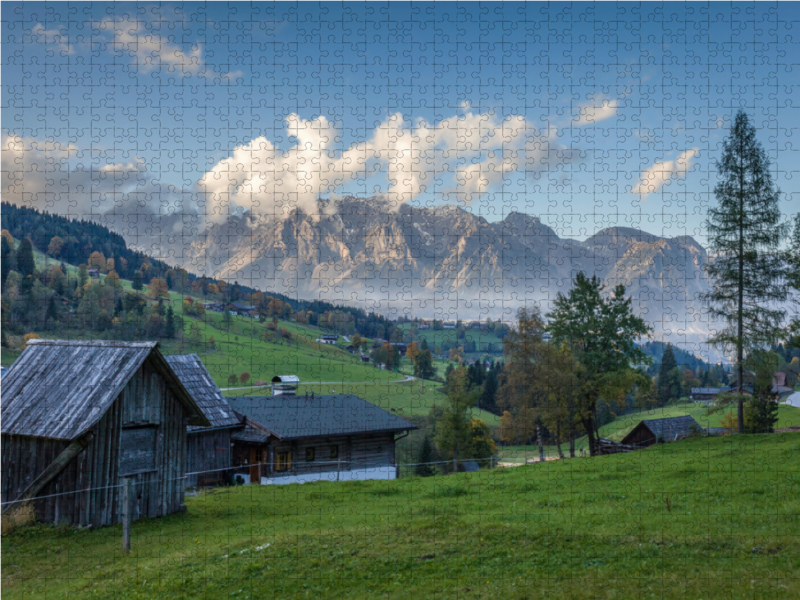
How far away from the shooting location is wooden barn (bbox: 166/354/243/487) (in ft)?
86.8

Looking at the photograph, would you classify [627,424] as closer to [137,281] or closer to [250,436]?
[250,436]

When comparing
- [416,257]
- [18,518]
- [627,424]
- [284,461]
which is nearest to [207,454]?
[284,461]

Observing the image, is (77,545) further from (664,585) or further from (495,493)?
(664,585)

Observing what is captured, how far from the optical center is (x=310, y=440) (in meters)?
33.2

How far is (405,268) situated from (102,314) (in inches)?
1222

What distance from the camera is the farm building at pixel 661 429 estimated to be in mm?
49750

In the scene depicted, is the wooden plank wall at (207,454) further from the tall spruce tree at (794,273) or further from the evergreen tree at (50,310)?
the evergreen tree at (50,310)

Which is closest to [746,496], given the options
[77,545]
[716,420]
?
[77,545]

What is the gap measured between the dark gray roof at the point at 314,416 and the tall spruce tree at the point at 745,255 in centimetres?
1963

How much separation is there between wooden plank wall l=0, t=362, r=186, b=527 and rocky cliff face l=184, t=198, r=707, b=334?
4.84 meters

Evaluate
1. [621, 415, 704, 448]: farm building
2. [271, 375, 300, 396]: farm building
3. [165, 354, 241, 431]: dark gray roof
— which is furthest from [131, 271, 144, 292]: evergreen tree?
[621, 415, 704, 448]: farm building

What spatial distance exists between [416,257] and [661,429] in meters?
43.0

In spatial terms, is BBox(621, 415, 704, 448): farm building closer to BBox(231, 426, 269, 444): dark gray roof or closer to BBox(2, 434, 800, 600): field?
BBox(2, 434, 800, 600): field

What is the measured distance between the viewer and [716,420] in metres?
61.6
